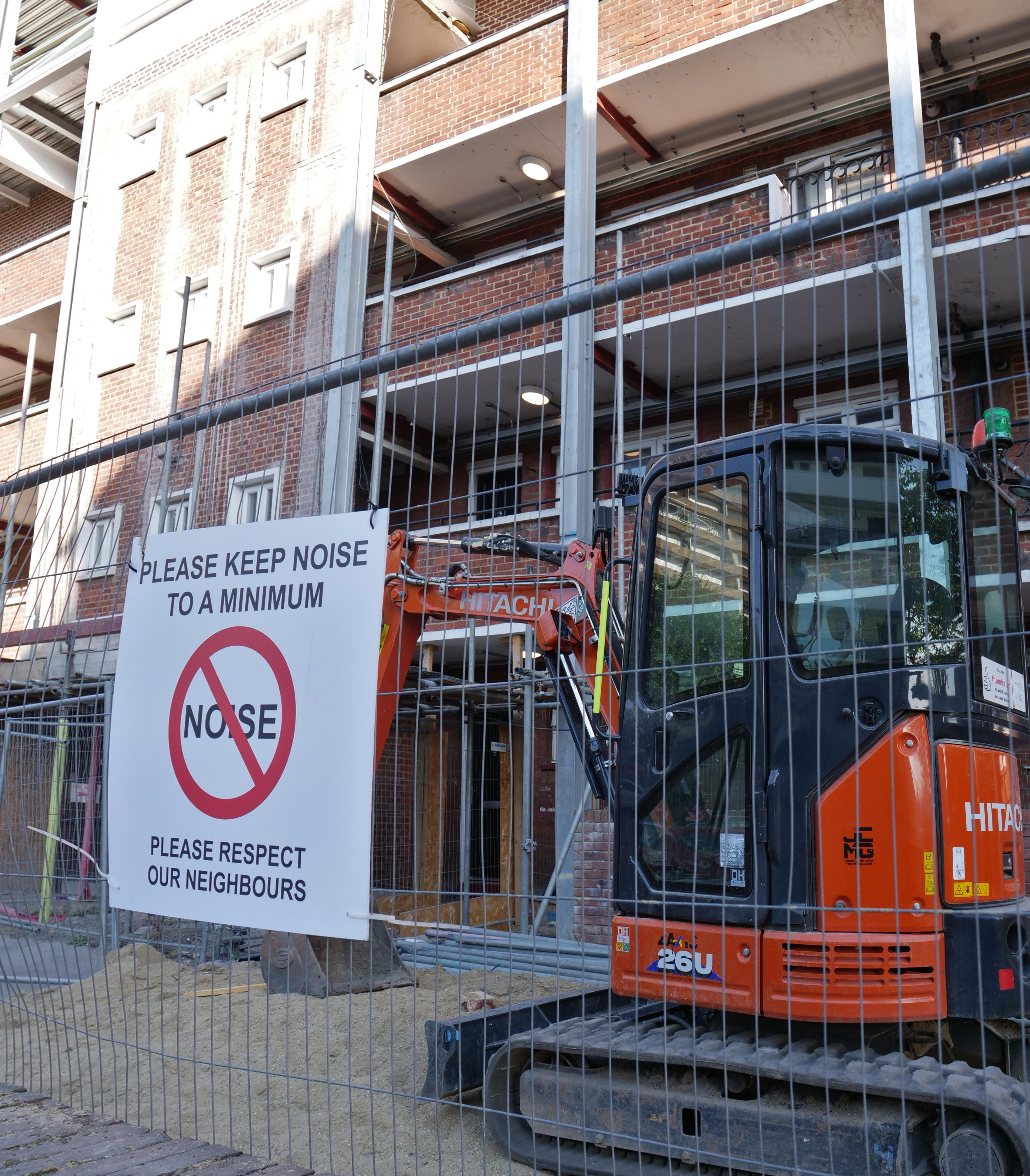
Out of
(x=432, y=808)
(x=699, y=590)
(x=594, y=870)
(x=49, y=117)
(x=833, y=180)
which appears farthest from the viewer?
(x=49, y=117)

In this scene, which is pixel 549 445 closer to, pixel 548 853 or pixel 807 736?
pixel 548 853

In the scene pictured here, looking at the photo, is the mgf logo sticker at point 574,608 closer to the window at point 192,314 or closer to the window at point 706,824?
the window at point 706,824

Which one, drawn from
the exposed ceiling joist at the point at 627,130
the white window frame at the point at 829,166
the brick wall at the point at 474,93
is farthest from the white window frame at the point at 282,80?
the white window frame at the point at 829,166

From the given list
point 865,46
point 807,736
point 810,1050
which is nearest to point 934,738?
point 807,736

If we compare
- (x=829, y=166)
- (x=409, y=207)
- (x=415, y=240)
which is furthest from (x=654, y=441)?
(x=409, y=207)

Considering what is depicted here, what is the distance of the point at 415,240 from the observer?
16312 millimetres

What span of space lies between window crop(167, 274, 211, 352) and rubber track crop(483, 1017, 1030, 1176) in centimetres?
1401

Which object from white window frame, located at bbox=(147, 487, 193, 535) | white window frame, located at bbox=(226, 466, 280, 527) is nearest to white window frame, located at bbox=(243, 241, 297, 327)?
white window frame, located at bbox=(147, 487, 193, 535)

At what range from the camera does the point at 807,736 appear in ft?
13.7

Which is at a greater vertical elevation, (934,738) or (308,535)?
(308,535)

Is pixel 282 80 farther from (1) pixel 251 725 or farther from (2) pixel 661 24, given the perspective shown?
(1) pixel 251 725

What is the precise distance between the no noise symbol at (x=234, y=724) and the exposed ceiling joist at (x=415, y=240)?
12.5m

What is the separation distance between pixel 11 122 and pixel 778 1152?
2342 cm

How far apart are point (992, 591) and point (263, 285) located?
13900 millimetres
